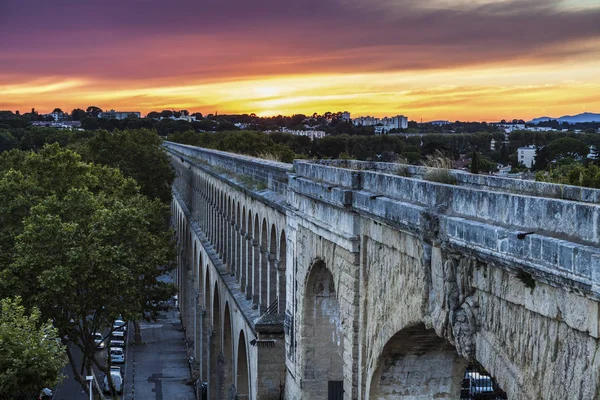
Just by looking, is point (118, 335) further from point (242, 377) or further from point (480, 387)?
point (480, 387)

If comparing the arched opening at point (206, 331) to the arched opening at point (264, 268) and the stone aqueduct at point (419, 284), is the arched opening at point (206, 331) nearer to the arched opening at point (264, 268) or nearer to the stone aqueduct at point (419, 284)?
the stone aqueduct at point (419, 284)

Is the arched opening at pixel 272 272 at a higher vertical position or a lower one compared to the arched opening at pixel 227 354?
higher

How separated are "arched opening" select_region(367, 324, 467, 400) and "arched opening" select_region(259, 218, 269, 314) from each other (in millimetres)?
11728

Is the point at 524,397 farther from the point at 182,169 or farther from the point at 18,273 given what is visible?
the point at 182,169

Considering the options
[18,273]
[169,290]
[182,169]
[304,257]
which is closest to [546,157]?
[182,169]

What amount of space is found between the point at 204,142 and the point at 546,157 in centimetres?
6486

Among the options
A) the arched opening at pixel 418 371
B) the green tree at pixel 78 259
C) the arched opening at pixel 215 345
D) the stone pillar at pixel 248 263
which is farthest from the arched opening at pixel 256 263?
the arched opening at pixel 418 371

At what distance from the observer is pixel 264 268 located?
25469mm

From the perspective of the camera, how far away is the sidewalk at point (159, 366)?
42.0m

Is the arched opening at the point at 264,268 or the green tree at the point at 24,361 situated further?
the arched opening at the point at 264,268

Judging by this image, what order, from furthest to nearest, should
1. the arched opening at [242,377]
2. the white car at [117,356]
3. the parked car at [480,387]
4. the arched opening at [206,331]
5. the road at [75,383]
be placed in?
the white car at [117,356], the road at [75,383], the arched opening at [206,331], the arched opening at [242,377], the parked car at [480,387]

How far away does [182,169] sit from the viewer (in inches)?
2635

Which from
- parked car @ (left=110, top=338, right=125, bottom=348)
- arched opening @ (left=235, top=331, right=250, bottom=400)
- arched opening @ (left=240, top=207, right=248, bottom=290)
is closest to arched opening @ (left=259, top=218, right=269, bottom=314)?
arched opening @ (left=240, top=207, right=248, bottom=290)

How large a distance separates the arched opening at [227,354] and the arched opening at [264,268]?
26.3 feet
